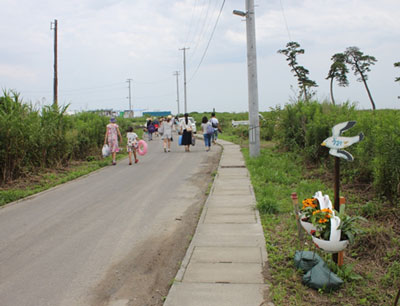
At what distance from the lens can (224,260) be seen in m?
5.20

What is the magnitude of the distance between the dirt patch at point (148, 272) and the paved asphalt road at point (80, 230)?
0.35 feet

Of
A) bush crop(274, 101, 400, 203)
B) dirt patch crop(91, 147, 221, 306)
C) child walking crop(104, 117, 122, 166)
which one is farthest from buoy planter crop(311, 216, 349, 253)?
child walking crop(104, 117, 122, 166)

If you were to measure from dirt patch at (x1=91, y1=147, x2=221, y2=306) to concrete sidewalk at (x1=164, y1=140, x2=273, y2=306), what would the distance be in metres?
0.19

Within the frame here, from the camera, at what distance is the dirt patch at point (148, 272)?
4.44 meters

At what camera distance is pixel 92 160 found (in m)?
17.5

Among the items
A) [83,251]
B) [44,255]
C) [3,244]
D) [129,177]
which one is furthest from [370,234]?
[129,177]

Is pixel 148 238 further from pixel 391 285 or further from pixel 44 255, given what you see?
pixel 391 285

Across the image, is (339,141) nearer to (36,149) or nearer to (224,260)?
(224,260)

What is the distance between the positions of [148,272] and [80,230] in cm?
236

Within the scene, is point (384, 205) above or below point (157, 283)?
above

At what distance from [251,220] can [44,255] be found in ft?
11.0

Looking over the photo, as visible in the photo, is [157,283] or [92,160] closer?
[157,283]

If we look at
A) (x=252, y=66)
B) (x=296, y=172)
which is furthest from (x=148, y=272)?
(x=252, y=66)

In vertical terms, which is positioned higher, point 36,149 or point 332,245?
point 36,149
